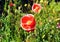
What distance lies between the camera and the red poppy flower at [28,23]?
6.95 ft

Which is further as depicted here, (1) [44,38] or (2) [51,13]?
(2) [51,13]

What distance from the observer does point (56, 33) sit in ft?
7.53

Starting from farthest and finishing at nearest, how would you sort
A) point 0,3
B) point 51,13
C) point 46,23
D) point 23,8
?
point 0,3 < point 23,8 < point 51,13 < point 46,23

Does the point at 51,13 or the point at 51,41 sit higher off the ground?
the point at 51,13

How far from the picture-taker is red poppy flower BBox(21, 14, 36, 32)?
2119 mm

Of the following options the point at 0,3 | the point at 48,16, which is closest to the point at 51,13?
the point at 48,16

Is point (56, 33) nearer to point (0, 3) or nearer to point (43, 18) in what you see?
point (43, 18)

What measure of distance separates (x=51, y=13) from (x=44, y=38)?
1.39 feet

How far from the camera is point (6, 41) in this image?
2314 millimetres

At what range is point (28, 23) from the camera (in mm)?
2152

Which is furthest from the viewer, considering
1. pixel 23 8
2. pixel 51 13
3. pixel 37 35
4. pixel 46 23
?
pixel 23 8

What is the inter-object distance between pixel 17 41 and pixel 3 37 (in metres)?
0.24

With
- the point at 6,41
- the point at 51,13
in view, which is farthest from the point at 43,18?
the point at 6,41

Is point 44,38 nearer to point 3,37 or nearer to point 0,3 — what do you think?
point 3,37
